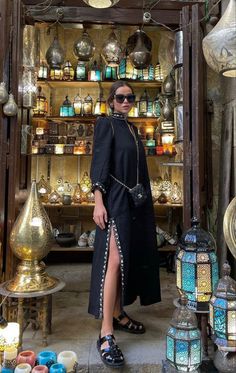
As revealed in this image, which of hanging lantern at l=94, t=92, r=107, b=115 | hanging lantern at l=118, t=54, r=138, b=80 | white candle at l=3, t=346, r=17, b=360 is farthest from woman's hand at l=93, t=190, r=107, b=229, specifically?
hanging lantern at l=118, t=54, r=138, b=80

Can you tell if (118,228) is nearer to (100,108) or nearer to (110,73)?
(100,108)

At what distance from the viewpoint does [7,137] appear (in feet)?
7.65

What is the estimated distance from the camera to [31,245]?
212 centimetres

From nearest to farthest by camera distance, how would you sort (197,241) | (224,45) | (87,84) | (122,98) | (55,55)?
(224,45), (197,241), (122,98), (55,55), (87,84)

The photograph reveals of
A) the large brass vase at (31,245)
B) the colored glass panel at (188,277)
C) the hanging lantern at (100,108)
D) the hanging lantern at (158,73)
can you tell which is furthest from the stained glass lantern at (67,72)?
the colored glass panel at (188,277)

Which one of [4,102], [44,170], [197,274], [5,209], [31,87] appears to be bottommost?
[197,274]

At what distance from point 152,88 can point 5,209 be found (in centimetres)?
300

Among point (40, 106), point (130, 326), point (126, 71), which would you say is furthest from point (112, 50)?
point (130, 326)

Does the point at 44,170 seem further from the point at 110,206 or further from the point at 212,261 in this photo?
the point at 212,261

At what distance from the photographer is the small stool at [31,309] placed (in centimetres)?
203

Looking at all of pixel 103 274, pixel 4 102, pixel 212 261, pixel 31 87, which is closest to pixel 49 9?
pixel 31 87

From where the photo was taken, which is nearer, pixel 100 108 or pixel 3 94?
pixel 3 94

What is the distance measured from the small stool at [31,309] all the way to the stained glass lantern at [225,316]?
940 mm

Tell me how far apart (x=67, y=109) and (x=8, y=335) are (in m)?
3.13
